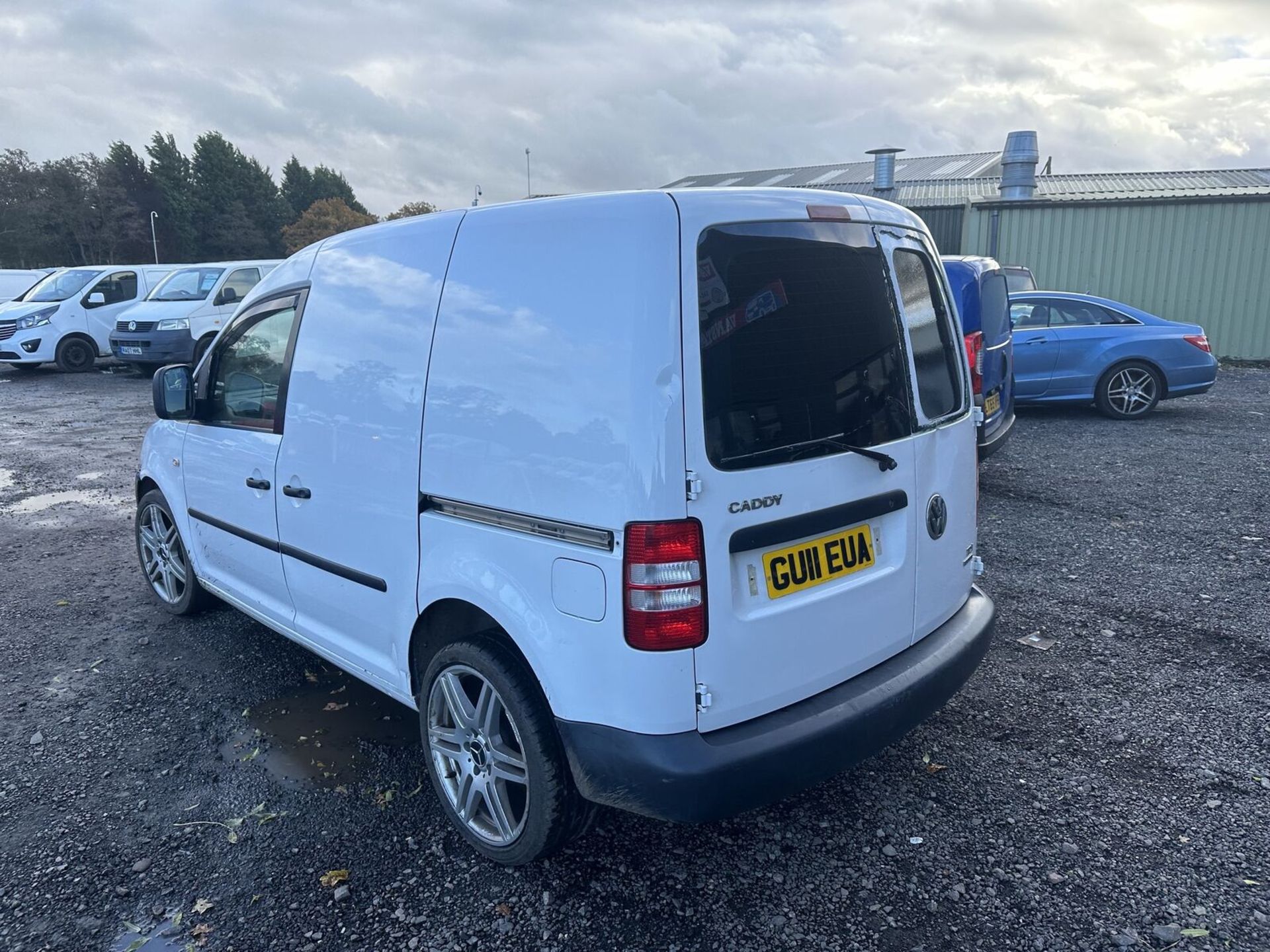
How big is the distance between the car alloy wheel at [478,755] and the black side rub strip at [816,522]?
0.91 m

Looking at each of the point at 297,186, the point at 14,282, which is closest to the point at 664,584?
the point at 14,282

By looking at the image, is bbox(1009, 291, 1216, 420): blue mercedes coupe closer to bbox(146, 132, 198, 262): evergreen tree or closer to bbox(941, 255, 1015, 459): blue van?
bbox(941, 255, 1015, 459): blue van

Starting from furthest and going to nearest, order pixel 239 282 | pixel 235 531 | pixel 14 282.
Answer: pixel 14 282 → pixel 239 282 → pixel 235 531

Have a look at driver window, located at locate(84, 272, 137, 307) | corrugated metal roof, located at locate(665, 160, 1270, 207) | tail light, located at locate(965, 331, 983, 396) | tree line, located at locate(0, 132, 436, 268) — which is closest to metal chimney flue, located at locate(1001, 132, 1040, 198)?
corrugated metal roof, located at locate(665, 160, 1270, 207)

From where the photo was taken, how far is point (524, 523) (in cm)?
244

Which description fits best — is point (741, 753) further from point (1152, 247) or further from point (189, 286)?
point (1152, 247)

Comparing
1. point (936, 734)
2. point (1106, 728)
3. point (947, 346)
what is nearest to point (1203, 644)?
point (1106, 728)

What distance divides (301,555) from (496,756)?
4.22ft

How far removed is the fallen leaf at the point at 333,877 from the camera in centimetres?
268

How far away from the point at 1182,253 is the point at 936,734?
56.2 feet

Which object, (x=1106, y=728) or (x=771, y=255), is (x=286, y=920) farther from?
(x=1106, y=728)

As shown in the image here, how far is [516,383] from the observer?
97.3 inches

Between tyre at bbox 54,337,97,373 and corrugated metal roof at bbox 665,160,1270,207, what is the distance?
1342 cm

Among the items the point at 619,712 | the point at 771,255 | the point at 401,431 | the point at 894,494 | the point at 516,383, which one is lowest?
the point at 619,712
